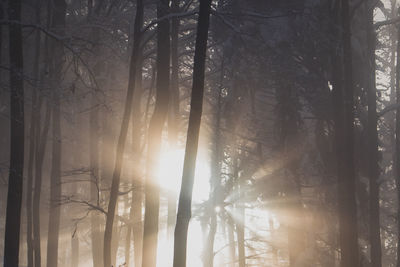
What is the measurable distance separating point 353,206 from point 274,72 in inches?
225

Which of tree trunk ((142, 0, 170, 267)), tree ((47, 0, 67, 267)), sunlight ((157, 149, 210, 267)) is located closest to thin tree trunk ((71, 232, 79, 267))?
sunlight ((157, 149, 210, 267))

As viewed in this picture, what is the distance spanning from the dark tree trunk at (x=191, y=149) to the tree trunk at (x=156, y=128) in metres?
2.40

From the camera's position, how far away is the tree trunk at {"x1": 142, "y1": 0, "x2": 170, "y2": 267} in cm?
1262

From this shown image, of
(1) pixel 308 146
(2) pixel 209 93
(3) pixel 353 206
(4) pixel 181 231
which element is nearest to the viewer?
(4) pixel 181 231

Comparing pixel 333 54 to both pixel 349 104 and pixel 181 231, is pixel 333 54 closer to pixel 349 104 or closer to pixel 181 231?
pixel 349 104

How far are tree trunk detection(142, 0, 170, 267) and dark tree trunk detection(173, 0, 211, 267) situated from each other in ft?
7.89

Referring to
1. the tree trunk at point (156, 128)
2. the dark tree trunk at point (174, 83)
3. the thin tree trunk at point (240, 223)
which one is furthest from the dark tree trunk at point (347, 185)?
the thin tree trunk at point (240, 223)

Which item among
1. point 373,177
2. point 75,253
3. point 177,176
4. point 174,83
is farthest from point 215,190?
point 75,253

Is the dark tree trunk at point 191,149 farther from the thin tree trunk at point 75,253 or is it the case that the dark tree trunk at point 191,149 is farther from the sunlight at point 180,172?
the thin tree trunk at point 75,253

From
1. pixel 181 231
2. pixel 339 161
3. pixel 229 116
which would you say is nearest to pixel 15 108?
pixel 181 231

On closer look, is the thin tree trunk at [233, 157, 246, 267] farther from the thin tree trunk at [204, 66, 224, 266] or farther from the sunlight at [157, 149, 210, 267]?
the sunlight at [157, 149, 210, 267]

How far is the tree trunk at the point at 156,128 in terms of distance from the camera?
1262cm

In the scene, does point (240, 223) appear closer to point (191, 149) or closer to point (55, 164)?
point (55, 164)

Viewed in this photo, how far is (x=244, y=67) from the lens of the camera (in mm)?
19203
